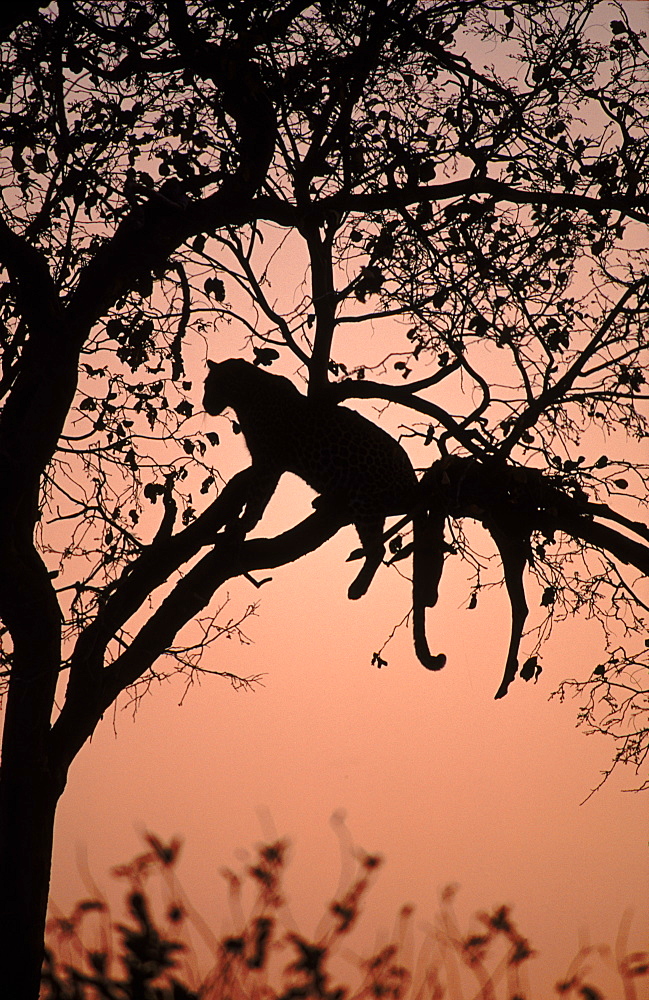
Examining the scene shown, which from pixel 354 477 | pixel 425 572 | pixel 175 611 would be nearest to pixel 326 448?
pixel 354 477

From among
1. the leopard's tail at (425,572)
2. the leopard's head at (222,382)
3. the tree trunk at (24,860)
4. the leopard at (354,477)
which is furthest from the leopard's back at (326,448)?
the tree trunk at (24,860)

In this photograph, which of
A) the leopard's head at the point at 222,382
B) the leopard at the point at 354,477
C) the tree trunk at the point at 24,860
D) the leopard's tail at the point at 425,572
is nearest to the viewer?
the tree trunk at the point at 24,860

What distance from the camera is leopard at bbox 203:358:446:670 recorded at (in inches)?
178

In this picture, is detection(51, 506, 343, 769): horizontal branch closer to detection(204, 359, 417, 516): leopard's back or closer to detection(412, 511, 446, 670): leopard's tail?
detection(204, 359, 417, 516): leopard's back

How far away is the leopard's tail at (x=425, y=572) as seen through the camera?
14.4ft

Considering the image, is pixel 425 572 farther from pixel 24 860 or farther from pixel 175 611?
pixel 24 860

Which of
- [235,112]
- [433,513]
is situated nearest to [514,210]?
[235,112]

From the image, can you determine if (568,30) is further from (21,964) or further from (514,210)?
(21,964)

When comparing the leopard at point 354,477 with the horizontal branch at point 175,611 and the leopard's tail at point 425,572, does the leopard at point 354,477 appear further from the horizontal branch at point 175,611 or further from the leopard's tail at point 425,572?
the horizontal branch at point 175,611

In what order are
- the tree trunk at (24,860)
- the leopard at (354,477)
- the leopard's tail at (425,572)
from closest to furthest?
the tree trunk at (24,860) < the leopard's tail at (425,572) < the leopard at (354,477)

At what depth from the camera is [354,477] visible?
15.2 ft

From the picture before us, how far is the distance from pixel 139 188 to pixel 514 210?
7.04 feet

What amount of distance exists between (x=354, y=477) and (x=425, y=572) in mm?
575

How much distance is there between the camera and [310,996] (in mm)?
1395
